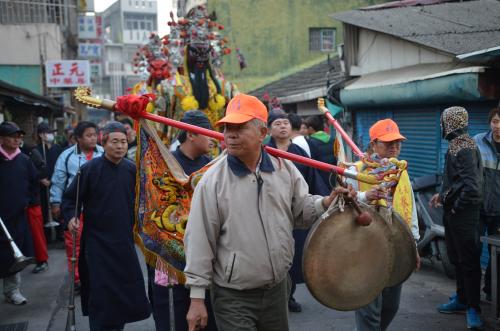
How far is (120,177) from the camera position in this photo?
5.09 m

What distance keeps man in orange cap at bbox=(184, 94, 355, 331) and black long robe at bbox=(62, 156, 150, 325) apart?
1891 millimetres

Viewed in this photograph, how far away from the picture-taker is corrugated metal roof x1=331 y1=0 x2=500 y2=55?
8328 mm

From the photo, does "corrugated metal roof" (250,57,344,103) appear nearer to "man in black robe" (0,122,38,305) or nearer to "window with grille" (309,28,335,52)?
"window with grille" (309,28,335,52)

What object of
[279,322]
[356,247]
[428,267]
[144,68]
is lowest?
[428,267]

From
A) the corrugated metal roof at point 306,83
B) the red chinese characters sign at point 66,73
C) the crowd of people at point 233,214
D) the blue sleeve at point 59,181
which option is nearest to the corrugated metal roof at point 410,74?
the crowd of people at point 233,214

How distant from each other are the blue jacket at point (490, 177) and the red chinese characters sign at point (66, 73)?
15.3m

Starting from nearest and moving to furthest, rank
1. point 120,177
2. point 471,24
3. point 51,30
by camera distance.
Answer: point 120,177 < point 471,24 < point 51,30

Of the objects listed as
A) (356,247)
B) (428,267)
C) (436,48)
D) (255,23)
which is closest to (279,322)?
(356,247)

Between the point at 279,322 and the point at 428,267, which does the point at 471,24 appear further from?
the point at 279,322

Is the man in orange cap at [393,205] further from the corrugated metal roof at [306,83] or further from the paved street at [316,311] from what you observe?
the corrugated metal roof at [306,83]

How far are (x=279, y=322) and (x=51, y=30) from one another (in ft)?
64.8

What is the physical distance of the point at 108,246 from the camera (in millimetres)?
4996

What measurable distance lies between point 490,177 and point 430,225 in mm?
1776

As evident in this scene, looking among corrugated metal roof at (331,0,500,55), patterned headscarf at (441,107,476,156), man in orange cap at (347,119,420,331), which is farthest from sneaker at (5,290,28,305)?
corrugated metal roof at (331,0,500,55)
